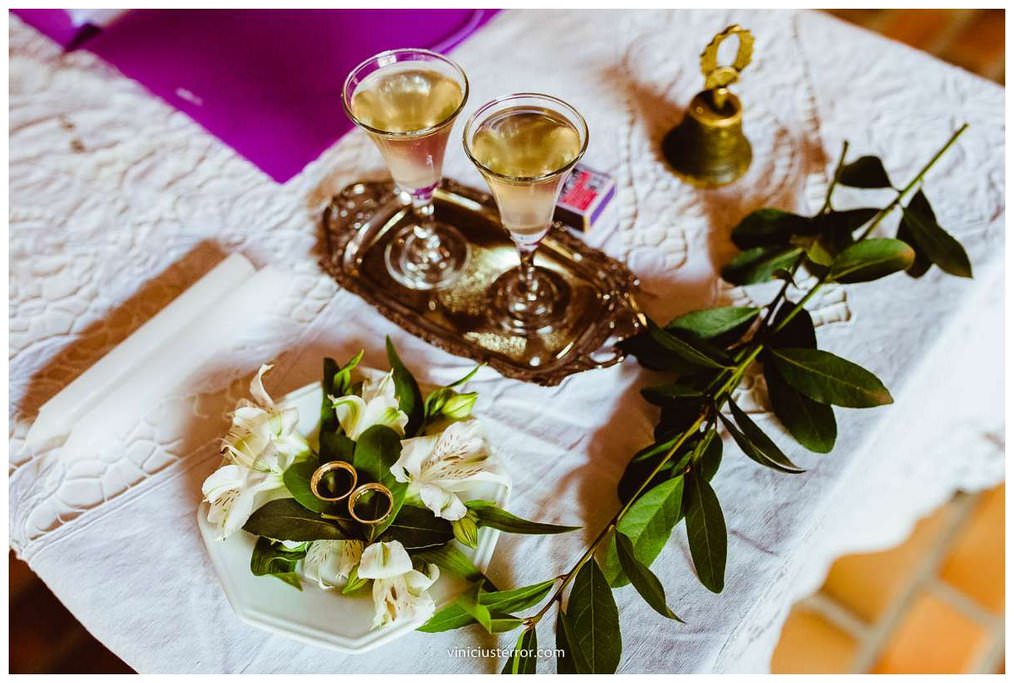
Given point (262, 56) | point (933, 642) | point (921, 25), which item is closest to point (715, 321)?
point (262, 56)

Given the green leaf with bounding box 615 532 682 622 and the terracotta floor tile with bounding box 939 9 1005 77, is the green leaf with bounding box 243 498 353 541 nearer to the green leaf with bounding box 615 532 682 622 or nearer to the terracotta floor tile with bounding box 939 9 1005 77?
the green leaf with bounding box 615 532 682 622

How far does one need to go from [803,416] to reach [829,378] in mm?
40

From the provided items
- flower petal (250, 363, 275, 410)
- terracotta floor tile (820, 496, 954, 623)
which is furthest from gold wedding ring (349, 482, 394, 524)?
terracotta floor tile (820, 496, 954, 623)

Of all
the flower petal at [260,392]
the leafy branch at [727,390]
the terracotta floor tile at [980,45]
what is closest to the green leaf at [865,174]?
the leafy branch at [727,390]

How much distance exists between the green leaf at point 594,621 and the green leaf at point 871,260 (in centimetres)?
37

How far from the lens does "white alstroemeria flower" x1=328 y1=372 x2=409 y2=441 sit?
25.0 inches

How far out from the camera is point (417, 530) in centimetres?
61

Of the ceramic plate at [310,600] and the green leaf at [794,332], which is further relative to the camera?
the green leaf at [794,332]

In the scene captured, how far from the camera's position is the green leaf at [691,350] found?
69cm

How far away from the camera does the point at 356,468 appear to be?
0.62m

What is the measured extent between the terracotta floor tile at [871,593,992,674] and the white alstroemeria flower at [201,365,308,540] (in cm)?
103

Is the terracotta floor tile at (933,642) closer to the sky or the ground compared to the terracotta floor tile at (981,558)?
closer to the ground

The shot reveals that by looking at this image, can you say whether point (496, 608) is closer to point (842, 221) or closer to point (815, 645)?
point (842, 221)

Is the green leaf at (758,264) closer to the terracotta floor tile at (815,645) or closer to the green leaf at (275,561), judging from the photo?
the green leaf at (275,561)
